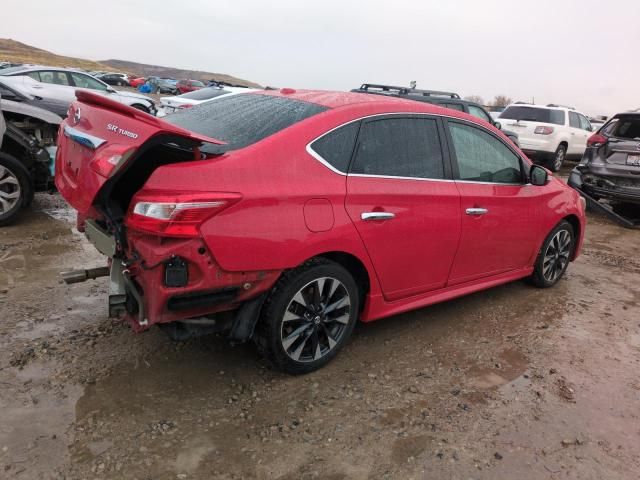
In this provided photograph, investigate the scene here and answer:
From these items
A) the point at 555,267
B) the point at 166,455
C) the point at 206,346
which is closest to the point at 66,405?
the point at 166,455

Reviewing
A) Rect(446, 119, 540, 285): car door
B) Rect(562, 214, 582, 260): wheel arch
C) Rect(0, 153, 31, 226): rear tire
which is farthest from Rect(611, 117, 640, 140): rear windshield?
Rect(0, 153, 31, 226): rear tire

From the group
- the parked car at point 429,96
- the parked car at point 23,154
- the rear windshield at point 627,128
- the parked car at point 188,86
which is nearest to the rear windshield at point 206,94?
the parked car at point 429,96

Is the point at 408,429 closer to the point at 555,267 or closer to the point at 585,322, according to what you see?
the point at 585,322

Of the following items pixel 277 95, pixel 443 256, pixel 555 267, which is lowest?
pixel 555 267

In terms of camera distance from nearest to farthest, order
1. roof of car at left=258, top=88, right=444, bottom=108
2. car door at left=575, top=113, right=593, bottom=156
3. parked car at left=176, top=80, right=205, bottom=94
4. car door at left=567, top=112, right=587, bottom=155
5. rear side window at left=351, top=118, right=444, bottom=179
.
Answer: rear side window at left=351, top=118, right=444, bottom=179 → roof of car at left=258, top=88, right=444, bottom=108 → car door at left=567, top=112, right=587, bottom=155 → car door at left=575, top=113, right=593, bottom=156 → parked car at left=176, top=80, right=205, bottom=94

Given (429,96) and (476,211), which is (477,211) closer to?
(476,211)

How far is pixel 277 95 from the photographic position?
3.73 m

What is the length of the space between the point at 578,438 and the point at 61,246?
4846mm

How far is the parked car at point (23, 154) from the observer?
18.5 feet

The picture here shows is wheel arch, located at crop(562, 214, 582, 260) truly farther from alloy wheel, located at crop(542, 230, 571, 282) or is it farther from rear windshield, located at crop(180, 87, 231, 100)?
rear windshield, located at crop(180, 87, 231, 100)

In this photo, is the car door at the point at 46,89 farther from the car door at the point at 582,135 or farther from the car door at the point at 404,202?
the car door at the point at 582,135

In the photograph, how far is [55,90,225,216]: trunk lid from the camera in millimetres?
2588

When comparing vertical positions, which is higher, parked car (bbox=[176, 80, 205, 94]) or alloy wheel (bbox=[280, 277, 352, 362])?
parked car (bbox=[176, 80, 205, 94])

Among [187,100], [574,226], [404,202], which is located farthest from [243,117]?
[187,100]
